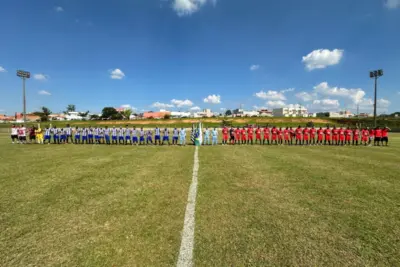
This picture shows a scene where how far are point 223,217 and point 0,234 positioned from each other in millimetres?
4329

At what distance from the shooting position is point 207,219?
187 inches

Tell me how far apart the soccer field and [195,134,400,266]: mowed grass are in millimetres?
19

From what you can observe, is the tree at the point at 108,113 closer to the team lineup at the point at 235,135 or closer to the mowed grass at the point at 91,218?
the team lineup at the point at 235,135

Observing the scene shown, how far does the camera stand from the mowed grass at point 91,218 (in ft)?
11.5

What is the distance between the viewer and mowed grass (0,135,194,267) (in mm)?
3494

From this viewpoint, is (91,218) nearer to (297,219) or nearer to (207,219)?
(207,219)

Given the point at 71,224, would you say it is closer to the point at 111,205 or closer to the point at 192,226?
the point at 111,205

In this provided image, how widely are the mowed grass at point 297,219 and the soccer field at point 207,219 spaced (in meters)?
0.02

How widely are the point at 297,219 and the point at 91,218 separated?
14.6ft

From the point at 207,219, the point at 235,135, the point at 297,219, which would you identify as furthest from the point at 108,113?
the point at 297,219

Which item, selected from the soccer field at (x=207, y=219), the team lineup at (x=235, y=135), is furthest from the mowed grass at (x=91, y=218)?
the team lineup at (x=235, y=135)

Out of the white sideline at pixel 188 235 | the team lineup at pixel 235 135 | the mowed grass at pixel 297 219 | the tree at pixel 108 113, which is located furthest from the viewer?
the tree at pixel 108 113

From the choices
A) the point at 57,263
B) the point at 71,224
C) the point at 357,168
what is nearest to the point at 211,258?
the point at 57,263

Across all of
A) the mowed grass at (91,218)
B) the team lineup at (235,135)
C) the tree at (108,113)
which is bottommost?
the mowed grass at (91,218)
